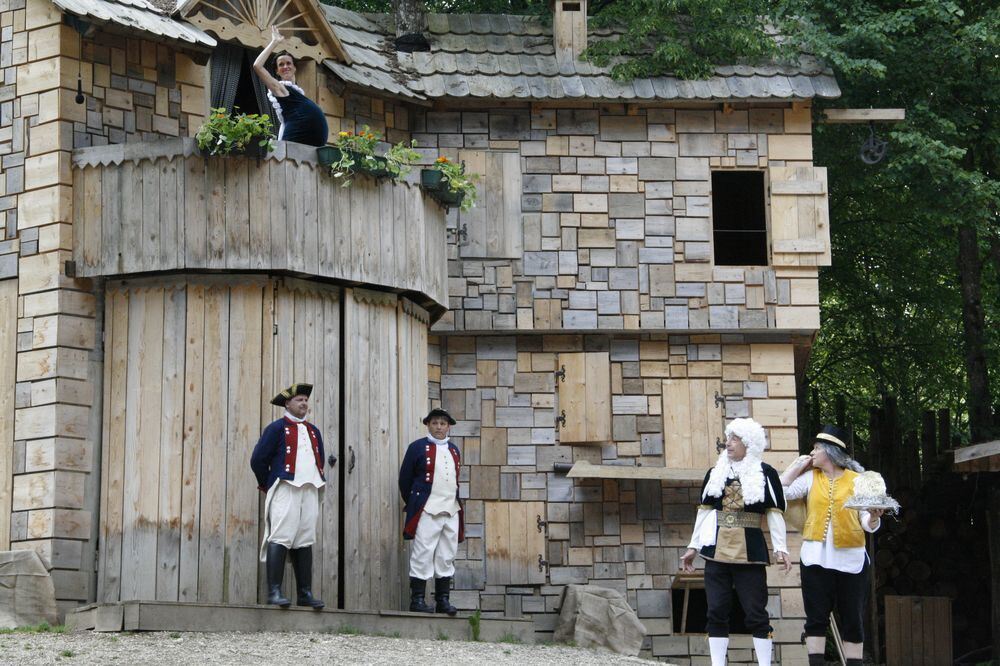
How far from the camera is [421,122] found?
16328 mm

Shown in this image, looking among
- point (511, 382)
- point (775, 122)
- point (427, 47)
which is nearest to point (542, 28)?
point (427, 47)

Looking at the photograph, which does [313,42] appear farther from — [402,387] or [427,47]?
[402,387]

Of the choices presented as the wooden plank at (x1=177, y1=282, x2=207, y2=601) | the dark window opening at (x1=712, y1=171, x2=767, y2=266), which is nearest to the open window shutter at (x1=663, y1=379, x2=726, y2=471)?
the dark window opening at (x1=712, y1=171, x2=767, y2=266)

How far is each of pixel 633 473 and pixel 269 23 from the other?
18.2 feet

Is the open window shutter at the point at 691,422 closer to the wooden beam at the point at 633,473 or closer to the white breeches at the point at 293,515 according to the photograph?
the wooden beam at the point at 633,473

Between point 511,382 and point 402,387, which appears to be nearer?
point 402,387

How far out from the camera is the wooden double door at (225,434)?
12617 millimetres

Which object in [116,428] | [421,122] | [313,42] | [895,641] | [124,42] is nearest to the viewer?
[116,428]

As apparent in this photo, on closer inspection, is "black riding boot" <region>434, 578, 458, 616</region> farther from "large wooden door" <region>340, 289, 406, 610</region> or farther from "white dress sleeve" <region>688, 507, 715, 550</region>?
"white dress sleeve" <region>688, 507, 715, 550</region>

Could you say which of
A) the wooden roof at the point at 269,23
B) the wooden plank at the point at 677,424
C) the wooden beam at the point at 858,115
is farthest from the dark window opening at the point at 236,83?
the wooden beam at the point at 858,115

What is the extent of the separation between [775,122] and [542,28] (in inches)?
109

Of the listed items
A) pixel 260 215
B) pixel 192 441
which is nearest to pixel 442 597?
pixel 192 441

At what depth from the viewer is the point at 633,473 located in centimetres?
1544

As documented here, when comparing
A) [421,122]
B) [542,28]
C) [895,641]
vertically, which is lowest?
[895,641]
